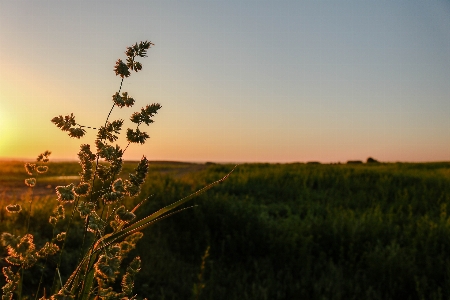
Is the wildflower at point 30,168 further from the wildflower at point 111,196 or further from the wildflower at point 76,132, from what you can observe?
the wildflower at point 111,196

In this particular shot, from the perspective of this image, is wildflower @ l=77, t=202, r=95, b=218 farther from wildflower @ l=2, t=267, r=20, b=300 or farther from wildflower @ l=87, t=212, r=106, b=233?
wildflower @ l=2, t=267, r=20, b=300

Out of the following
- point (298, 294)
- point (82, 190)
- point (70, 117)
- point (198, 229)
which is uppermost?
point (70, 117)

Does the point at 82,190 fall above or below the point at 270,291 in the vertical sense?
above

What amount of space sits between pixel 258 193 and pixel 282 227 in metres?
5.79

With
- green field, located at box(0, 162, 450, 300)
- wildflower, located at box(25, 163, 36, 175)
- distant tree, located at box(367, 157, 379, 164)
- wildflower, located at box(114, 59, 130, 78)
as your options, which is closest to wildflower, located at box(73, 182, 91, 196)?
wildflower, located at box(114, 59, 130, 78)

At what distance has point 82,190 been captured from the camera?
1463mm

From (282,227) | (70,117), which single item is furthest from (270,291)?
(70,117)

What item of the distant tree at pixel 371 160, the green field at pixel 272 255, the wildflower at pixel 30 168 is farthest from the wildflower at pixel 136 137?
the distant tree at pixel 371 160

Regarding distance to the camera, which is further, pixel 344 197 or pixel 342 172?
pixel 342 172

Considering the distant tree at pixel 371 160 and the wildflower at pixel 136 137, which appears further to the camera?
the distant tree at pixel 371 160

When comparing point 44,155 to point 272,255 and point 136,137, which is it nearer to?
point 136,137

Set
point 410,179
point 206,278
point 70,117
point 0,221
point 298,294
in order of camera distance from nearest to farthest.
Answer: point 70,117, point 298,294, point 206,278, point 0,221, point 410,179

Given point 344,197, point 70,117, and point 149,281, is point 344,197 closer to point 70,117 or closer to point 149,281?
point 149,281

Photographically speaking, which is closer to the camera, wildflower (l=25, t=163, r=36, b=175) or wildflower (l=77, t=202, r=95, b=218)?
wildflower (l=77, t=202, r=95, b=218)
